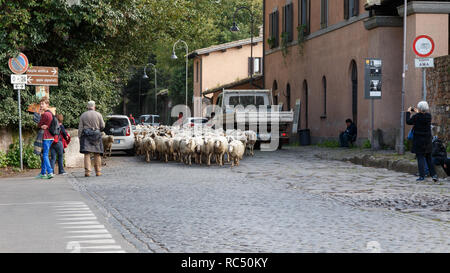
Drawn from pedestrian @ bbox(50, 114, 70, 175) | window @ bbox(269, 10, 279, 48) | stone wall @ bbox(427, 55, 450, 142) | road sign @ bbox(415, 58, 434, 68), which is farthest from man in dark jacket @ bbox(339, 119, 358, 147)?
window @ bbox(269, 10, 279, 48)

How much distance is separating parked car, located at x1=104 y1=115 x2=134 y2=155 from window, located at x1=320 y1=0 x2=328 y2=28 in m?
11.1

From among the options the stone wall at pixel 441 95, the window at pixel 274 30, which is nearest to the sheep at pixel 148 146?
the stone wall at pixel 441 95

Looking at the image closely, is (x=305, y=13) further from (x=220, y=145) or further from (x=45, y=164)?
(x=45, y=164)

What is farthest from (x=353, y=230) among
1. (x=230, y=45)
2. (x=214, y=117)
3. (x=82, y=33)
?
(x=230, y=45)

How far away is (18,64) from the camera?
18.4 m

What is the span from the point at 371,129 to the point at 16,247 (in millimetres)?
20216

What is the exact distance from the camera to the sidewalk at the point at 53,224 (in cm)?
765

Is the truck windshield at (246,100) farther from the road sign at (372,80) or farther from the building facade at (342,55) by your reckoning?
the road sign at (372,80)

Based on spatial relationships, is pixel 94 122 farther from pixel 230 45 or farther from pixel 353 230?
pixel 230 45

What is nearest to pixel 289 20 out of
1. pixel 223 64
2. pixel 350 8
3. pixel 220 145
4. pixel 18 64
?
pixel 350 8

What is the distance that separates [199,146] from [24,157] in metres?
4.85

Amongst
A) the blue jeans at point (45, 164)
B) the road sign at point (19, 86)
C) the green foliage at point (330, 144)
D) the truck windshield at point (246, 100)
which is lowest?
the green foliage at point (330, 144)

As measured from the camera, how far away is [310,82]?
35.2 m

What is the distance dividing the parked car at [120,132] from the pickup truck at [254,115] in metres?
4.19
